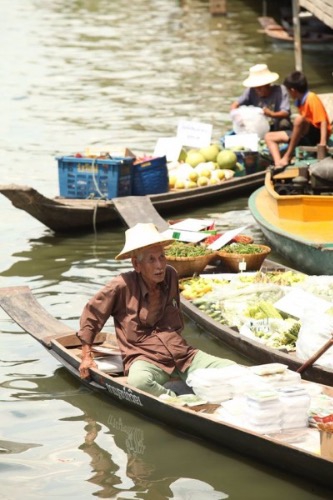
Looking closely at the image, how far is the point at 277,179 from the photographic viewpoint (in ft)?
36.2

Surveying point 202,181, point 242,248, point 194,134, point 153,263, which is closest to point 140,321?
point 153,263

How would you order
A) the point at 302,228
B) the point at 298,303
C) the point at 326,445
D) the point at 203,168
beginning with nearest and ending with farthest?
the point at 326,445, the point at 298,303, the point at 302,228, the point at 203,168

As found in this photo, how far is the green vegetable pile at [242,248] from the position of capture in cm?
962

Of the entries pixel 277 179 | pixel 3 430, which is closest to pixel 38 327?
pixel 3 430

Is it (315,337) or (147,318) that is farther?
(315,337)

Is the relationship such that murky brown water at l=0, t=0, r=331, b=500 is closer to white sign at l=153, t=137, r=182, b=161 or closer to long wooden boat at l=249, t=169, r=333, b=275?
white sign at l=153, t=137, r=182, b=161

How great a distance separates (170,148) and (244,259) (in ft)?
12.0

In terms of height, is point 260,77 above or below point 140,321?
above

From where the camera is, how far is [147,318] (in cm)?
733

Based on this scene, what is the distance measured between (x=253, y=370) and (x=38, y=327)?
2059 mm

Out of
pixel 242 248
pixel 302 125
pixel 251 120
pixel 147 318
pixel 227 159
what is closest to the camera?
pixel 147 318

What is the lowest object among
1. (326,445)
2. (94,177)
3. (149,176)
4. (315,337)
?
(149,176)

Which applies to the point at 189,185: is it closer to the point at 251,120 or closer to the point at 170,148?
the point at 170,148

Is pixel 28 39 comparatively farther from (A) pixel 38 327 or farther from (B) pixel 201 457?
(B) pixel 201 457
